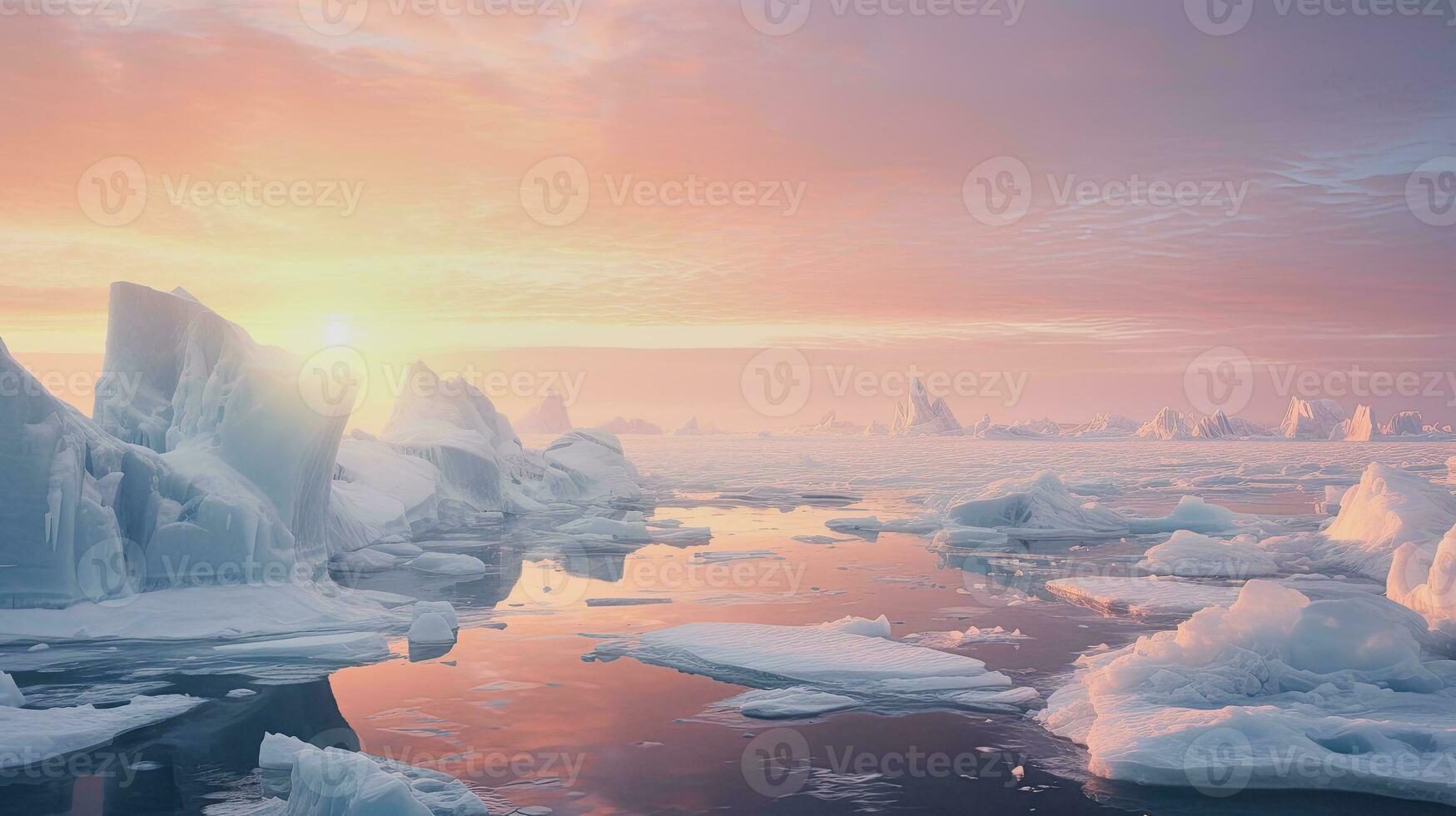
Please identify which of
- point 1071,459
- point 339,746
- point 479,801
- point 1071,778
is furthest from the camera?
point 1071,459

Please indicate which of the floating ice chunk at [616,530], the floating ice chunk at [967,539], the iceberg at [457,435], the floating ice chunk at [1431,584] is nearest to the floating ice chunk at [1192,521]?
the floating ice chunk at [967,539]

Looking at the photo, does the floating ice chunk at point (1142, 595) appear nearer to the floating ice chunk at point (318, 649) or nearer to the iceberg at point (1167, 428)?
the floating ice chunk at point (318, 649)

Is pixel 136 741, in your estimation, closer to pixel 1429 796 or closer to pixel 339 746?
pixel 339 746

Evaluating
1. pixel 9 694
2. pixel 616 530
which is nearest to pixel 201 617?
pixel 9 694

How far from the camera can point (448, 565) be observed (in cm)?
1956

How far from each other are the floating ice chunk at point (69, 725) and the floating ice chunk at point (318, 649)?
2087 millimetres

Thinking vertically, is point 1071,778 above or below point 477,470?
below

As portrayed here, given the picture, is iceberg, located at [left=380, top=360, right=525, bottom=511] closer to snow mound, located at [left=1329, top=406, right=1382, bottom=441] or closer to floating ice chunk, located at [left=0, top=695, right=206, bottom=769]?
floating ice chunk, located at [left=0, top=695, right=206, bottom=769]

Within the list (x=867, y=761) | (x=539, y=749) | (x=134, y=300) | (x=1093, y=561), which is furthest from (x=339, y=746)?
(x=1093, y=561)

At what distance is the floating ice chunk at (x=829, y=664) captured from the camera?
34.1 feet

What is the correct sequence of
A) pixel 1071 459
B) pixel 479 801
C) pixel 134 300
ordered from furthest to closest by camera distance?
pixel 1071 459, pixel 134 300, pixel 479 801

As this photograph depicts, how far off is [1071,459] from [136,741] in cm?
6298

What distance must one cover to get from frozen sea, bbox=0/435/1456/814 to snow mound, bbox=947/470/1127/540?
3.89 meters

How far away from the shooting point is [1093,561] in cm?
2064
